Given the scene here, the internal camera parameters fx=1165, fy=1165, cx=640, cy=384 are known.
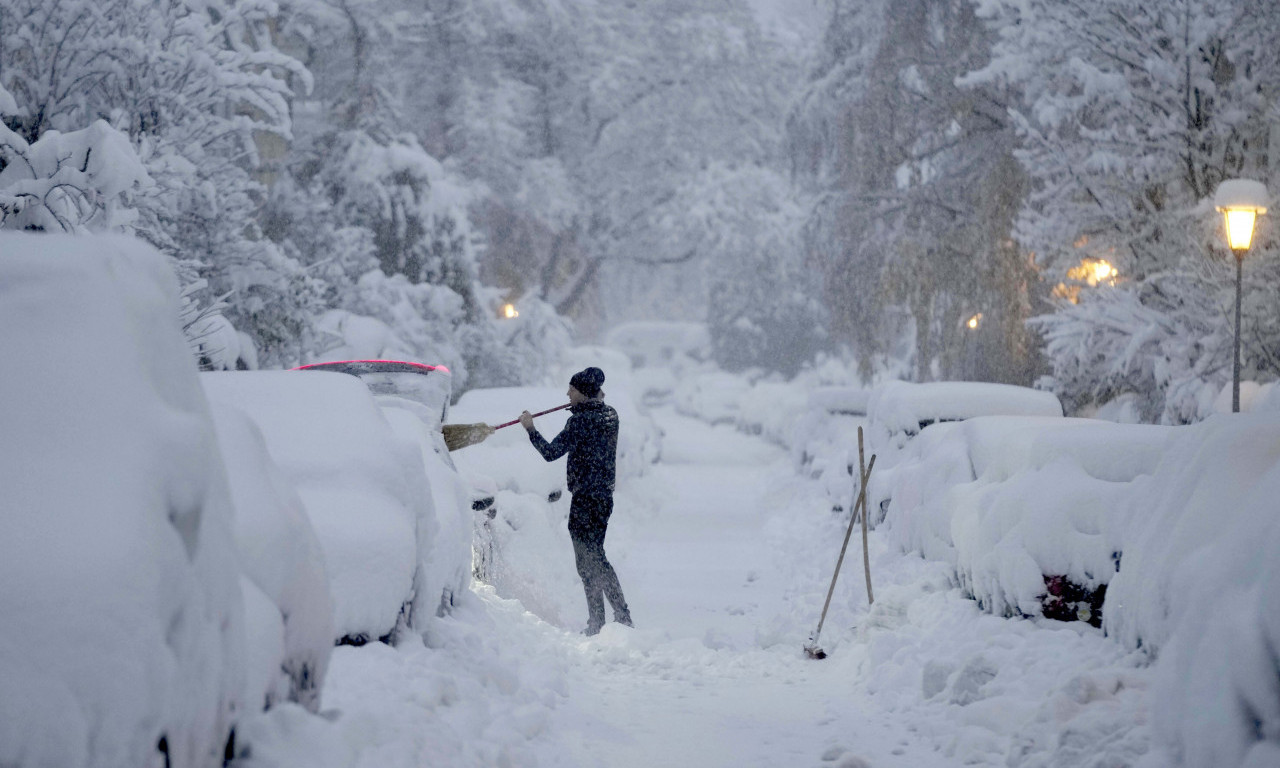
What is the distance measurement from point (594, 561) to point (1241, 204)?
5.86 meters

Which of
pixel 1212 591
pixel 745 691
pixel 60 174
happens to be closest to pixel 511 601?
pixel 745 691

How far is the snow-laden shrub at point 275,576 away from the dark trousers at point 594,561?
4.32 m

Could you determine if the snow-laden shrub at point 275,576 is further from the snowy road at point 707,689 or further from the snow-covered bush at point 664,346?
the snow-covered bush at point 664,346

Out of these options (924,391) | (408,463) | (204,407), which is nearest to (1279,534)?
(204,407)

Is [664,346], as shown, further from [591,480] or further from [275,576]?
[275,576]

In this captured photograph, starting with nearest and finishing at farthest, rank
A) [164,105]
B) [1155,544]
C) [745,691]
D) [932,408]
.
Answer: [1155,544] < [745,691] < [164,105] < [932,408]

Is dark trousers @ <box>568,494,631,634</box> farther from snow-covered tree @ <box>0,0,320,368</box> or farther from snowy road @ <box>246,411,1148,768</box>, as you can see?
snow-covered tree @ <box>0,0,320,368</box>

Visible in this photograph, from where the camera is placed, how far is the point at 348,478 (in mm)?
4547

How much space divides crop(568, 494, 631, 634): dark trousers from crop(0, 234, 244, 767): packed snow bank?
4.98 meters

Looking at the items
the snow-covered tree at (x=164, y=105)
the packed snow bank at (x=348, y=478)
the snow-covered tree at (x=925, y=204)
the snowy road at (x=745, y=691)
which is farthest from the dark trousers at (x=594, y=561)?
the snow-covered tree at (x=925, y=204)

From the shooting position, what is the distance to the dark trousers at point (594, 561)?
7.34 m

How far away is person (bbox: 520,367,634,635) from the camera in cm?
737

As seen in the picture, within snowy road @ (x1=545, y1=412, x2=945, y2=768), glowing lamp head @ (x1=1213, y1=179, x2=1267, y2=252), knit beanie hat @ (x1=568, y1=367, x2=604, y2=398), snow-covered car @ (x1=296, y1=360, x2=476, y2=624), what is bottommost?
snowy road @ (x1=545, y1=412, x2=945, y2=768)

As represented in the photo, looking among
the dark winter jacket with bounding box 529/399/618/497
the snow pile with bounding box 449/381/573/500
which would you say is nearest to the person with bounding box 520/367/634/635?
the dark winter jacket with bounding box 529/399/618/497
